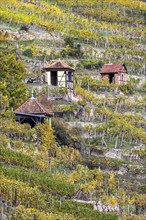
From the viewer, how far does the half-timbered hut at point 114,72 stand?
4875 cm

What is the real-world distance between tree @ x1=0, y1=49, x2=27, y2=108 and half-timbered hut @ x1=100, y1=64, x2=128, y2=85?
1088 centimetres

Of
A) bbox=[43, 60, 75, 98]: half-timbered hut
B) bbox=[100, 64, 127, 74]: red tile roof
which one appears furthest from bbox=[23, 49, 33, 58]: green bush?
bbox=[100, 64, 127, 74]: red tile roof

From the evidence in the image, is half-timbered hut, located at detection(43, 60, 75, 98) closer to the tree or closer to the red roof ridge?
the red roof ridge

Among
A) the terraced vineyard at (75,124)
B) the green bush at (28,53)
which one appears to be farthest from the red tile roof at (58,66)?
the green bush at (28,53)

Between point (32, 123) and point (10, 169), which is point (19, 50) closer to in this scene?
point (32, 123)

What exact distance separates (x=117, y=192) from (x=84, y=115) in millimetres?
10479

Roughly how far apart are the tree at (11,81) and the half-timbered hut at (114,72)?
10.9m

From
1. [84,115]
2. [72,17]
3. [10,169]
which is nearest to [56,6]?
[72,17]

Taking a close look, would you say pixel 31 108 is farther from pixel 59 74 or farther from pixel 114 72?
pixel 114 72

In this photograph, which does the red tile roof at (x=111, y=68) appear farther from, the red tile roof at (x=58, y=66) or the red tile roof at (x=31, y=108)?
the red tile roof at (x=31, y=108)

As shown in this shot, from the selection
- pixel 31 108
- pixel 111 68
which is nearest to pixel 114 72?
pixel 111 68

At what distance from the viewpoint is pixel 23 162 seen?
28078 mm

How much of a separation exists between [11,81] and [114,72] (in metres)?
13.1

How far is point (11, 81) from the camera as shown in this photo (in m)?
37.2
